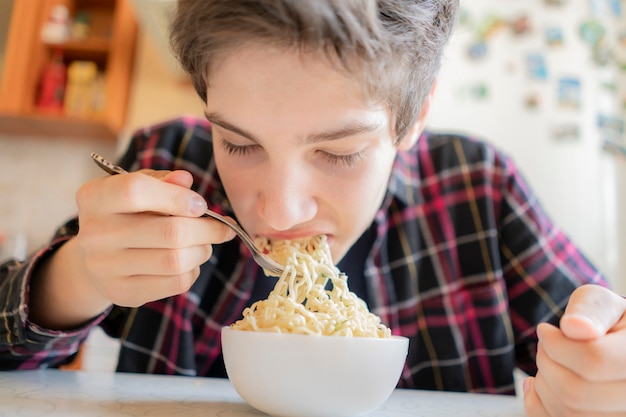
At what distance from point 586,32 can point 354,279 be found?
5.21 feet

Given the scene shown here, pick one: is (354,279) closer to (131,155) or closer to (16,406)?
(131,155)

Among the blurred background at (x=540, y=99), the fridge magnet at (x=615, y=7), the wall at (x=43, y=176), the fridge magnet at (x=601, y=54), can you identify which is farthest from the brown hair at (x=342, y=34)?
the wall at (x=43, y=176)

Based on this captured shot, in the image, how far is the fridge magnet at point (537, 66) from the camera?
2182 millimetres

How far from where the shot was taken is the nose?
2.37 ft

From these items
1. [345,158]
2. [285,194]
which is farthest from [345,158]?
[285,194]

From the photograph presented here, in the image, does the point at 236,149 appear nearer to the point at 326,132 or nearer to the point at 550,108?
the point at 326,132

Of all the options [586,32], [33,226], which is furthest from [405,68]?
[33,226]

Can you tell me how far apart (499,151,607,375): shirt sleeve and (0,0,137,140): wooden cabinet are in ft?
6.49

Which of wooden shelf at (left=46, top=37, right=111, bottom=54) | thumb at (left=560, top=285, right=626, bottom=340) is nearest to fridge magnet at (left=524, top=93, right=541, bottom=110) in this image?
thumb at (left=560, top=285, right=626, bottom=340)

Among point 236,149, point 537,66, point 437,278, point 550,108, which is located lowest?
point 437,278

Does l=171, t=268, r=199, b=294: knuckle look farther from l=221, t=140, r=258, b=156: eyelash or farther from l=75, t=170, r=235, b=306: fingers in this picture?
l=221, t=140, r=258, b=156: eyelash

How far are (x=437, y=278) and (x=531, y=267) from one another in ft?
0.62

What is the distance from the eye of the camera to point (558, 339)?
0.56 meters

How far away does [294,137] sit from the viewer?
70 cm
